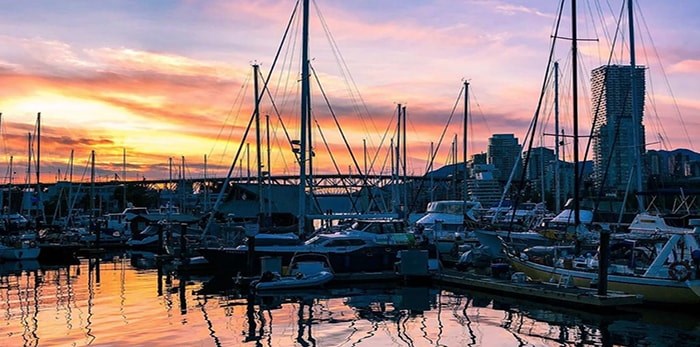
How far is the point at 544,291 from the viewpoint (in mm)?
28484

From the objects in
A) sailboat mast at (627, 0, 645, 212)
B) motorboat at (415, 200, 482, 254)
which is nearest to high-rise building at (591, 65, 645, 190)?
sailboat mast at (627, 0, 645, 212)

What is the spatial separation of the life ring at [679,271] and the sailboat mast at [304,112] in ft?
63.3

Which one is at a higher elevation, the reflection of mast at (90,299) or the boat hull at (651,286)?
the boat hull at (651,286)

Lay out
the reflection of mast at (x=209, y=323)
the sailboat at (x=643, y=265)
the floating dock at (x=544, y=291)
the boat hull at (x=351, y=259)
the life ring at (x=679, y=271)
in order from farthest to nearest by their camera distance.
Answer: the boat hull at (x=351, y=259) < the sailboat at (x=643, y=265) < the life ring at (x=679, y=271) < the floating dock at (x=544, y=291) < the reflection of mast at (x=209, y=323)

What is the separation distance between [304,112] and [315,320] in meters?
17.8

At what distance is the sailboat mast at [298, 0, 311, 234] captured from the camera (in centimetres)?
4066

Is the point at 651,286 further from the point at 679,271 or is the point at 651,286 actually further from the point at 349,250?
the point at 349,250

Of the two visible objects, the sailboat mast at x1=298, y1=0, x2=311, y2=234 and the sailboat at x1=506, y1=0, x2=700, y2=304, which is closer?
the sailboat at x1=506, y1=0, x2=700, y2=304

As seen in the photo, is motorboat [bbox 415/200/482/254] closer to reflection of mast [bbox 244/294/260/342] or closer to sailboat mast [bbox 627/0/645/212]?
sailboat mast [bbox 627/0/645/212]

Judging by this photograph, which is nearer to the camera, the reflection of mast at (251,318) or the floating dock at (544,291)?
the reflection of mast at (251,318)

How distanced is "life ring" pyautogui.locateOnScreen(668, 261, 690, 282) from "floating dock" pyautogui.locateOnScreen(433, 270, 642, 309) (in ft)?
4.31

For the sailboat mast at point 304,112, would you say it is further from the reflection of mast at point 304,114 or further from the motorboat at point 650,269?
the motorboat at point 650,269

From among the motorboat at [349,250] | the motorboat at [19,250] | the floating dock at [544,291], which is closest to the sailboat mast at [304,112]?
the motorboat at [349,250]

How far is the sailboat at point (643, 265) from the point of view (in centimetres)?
2625
